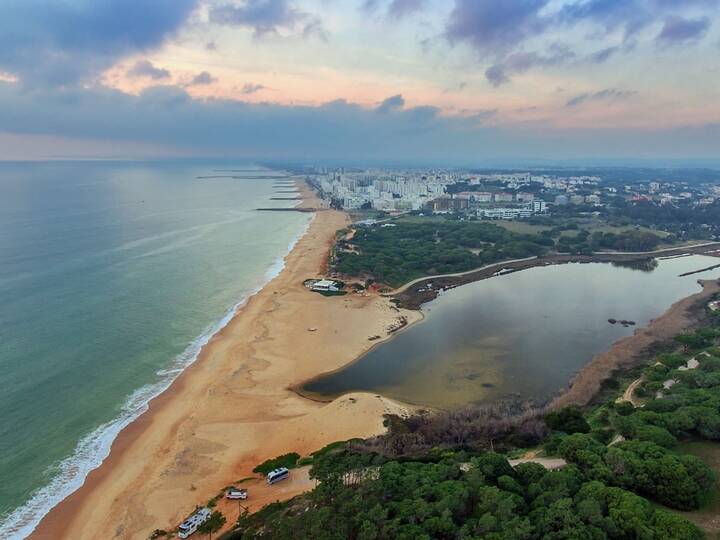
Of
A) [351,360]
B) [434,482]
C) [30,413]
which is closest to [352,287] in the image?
[351,360]

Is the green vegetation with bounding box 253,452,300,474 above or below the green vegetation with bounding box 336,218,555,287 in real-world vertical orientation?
below

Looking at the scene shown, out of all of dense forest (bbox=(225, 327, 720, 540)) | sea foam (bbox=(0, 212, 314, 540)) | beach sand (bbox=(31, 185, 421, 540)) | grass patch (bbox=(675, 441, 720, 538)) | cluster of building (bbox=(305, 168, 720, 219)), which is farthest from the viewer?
cluster of building (bbox=(305, 168, 720, 219))

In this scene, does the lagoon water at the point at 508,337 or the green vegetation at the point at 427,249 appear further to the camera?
the green vegetation at the point at 427,249

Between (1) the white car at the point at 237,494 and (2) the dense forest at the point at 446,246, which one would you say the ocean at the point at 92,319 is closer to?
(1) the white car at the point at 237,494

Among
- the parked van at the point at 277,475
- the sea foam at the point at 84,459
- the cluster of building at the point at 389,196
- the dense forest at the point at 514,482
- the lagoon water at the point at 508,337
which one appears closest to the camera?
the dense forest at the point at 514,482

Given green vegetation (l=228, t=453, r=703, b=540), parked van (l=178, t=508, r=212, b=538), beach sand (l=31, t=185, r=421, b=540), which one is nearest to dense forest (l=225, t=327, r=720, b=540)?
green vegetation (l=228, t=453, r=703, b=540)

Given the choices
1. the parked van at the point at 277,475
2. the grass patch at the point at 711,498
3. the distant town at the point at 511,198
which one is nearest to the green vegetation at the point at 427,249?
the distant town at the point at 511,198

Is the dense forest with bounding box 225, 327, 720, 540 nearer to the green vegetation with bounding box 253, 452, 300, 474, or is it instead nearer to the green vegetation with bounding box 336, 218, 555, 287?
the green vegetation with bounding box 253, 452, 300, 474
